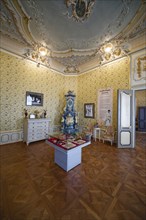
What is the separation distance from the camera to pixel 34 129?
4.71 m

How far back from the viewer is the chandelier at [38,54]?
16.3ft

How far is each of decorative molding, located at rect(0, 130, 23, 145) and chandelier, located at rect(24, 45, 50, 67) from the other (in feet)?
12.1

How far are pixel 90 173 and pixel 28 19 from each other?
5087 millimetres

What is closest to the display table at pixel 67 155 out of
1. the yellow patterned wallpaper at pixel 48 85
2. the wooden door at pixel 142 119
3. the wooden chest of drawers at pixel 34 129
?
the wooden chest of drawers at pixel 34 129

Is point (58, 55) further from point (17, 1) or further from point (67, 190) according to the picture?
point (67, 190)

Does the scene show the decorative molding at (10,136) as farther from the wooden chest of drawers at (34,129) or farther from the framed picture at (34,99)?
the framed picture at (34,99)

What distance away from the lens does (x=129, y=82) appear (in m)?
4.54

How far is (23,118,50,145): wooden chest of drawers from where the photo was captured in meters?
4.51

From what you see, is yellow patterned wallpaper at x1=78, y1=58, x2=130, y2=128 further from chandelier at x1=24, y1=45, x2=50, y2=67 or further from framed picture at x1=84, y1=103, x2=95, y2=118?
chandelier at x1=24, y1=45, x2=50, y2=67

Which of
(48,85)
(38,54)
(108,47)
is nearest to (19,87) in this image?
(48,85)

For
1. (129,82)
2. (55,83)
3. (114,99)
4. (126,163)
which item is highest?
(55,83)

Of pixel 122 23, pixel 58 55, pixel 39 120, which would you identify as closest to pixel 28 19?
pixel 58 55

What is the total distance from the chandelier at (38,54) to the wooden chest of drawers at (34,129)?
310 cm

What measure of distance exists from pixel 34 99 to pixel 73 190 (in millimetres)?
4563
